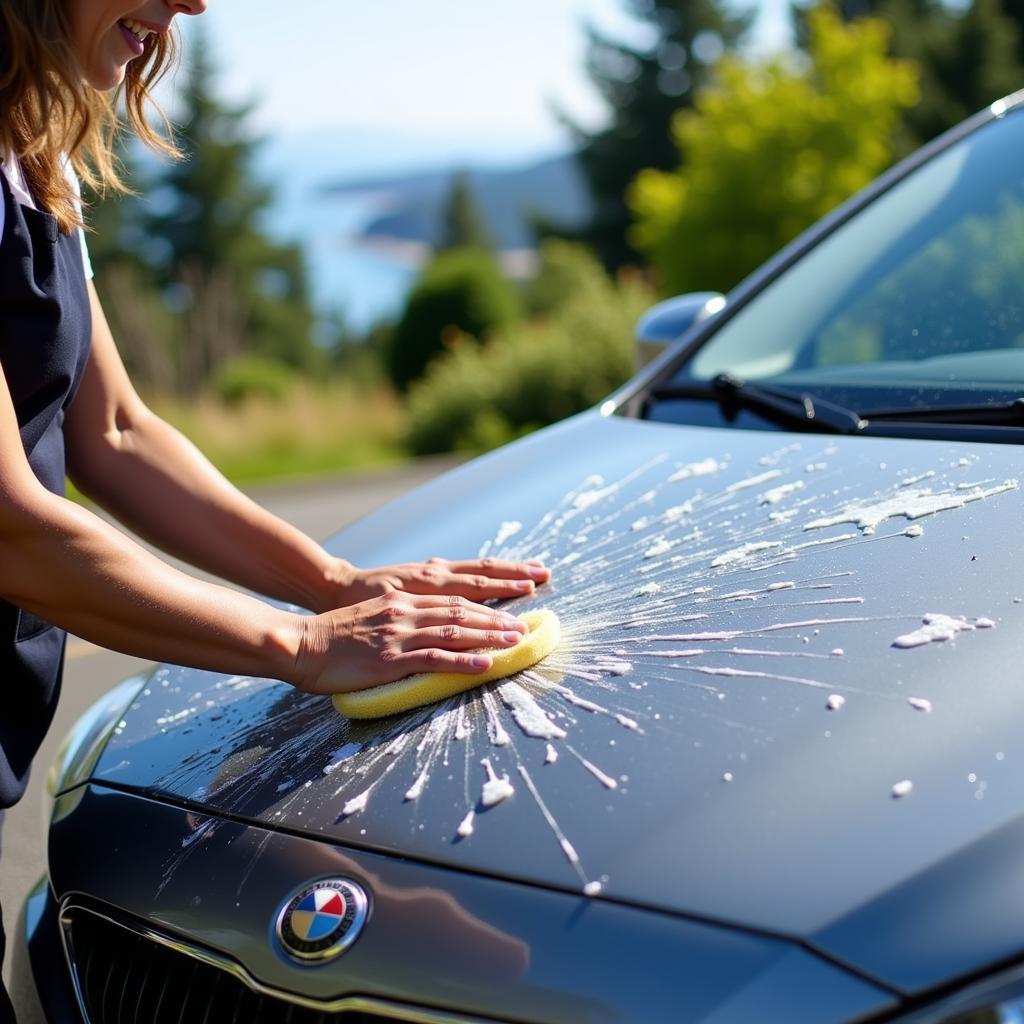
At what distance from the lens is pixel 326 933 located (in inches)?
55.4

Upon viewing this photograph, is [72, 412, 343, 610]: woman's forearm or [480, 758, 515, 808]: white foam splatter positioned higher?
[72, 412, 343, 610]: woman's forearm

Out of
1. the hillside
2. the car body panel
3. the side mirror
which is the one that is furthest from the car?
the hillside

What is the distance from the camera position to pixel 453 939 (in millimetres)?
1336

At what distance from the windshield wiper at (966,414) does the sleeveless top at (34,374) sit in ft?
4.04

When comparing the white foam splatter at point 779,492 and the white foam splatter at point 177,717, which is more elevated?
the white foam splatter at point 779,492

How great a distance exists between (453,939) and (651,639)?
51cm

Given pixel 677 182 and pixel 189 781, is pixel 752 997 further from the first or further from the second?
pixel 677 182

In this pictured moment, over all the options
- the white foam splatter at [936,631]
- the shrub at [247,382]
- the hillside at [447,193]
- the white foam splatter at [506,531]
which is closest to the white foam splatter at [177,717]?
the white foam splatter at [506,531]

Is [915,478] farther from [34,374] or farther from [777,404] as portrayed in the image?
[34,374]

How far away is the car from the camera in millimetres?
1223

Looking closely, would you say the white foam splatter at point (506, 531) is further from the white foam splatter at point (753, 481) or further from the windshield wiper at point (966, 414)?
the windshield wiper at point (966, 414)

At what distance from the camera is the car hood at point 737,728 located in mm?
1253

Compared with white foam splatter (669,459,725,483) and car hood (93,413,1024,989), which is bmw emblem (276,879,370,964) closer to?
car hood (93,413,1024,989)

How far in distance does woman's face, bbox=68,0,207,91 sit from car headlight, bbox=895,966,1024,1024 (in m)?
1.47
